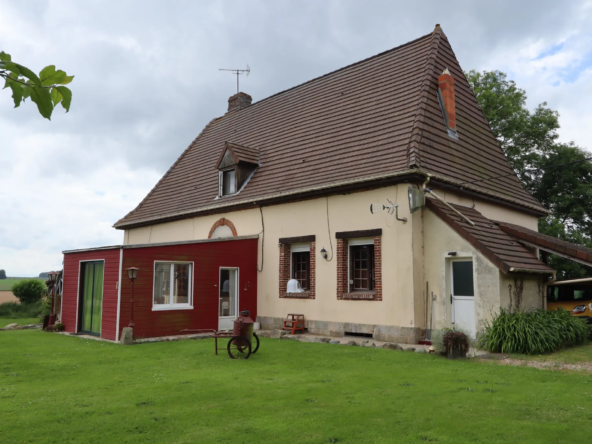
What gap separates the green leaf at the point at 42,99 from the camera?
199 centimetres

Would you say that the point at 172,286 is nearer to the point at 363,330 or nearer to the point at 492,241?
the point at 363,330

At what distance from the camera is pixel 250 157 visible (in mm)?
18391

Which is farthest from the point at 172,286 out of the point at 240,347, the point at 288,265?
the point at 240,347

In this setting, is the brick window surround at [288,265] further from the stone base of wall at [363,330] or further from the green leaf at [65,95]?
the green leaf at [65,95]

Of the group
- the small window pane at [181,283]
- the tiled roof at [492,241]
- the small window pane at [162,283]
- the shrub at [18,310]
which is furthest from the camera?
the shrub at [18,310]

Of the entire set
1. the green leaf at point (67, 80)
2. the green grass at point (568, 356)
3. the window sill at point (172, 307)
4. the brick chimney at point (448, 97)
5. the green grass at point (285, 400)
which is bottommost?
the green grass at point (285, 400)

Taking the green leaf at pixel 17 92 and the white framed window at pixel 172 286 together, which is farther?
the white framed window at pixel 172 286

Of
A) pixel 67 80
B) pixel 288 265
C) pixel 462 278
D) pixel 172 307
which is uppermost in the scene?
pixel 67 80

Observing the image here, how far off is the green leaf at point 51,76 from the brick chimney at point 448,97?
14.7m

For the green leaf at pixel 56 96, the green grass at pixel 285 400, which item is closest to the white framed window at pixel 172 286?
the green grass at pixel 285 400

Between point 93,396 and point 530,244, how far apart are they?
11700mm

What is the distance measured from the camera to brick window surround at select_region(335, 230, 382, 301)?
13.3m

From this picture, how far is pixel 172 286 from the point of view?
14523mm

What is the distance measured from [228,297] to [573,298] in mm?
10179
